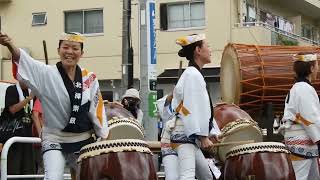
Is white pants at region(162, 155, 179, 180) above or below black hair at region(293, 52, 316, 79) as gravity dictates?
below

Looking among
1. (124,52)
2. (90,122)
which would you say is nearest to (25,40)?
(124,52)

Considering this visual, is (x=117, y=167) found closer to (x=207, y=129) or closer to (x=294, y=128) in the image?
(x=207, y=129)

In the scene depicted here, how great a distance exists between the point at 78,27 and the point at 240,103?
44.8 feet

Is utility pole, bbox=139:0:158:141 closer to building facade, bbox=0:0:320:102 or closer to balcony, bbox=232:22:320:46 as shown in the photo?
building facade, bbox=0:0:320:102

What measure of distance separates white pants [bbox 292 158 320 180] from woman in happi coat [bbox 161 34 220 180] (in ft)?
4.05

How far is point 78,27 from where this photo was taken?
22359mm

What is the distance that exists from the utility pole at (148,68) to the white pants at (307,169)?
4.03 metres

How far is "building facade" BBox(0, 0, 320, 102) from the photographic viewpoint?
20000mm

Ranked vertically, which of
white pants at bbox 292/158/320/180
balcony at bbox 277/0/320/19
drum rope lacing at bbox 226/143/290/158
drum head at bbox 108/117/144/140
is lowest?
white pants at bbox 292/158/320/180

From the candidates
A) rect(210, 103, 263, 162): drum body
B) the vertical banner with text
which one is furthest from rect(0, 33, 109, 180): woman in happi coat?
the vertical banner with text

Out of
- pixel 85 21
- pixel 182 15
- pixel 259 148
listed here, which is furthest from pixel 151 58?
pixel 85 21

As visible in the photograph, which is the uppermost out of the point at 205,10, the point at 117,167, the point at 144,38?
the point at 205,10

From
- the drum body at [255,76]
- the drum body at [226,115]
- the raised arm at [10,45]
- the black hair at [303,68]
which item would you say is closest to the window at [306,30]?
the drum body at [255,76]

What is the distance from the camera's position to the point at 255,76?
32.2ft
